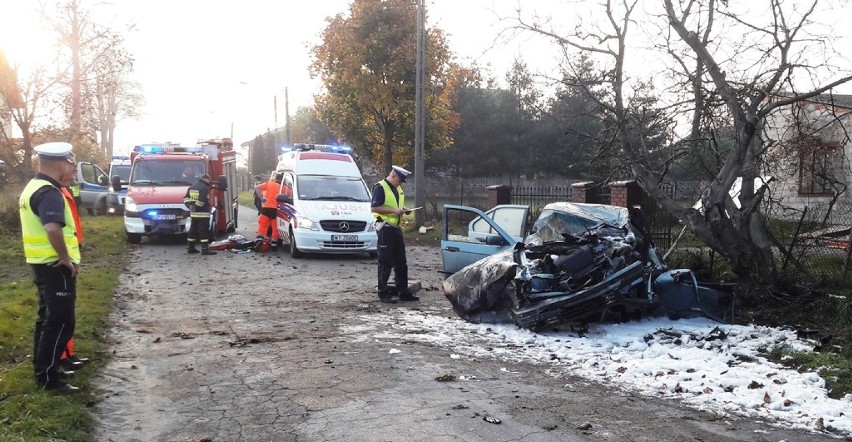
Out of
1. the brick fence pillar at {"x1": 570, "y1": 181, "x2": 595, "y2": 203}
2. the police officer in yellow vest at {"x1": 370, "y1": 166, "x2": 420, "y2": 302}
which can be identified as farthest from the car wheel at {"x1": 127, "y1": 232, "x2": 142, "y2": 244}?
the brick fence pillar at {"x1": 570, "y1": 181, "x2": 595, "y2": 203}

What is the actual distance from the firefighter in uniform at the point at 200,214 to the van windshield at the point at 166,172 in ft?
6.88

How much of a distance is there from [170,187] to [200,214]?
7.41 feet

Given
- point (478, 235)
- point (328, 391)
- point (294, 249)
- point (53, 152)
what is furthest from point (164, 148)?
point (328, 391)

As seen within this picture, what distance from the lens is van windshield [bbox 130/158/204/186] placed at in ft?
54.0

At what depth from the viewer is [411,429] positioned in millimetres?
4418

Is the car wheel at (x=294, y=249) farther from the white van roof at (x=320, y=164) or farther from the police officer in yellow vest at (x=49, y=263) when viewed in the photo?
the police officer in yellow vest at (x=49, y=263)

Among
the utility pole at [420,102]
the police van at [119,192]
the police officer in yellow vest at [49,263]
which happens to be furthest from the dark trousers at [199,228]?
the police officer in yellow vest at [49,263]

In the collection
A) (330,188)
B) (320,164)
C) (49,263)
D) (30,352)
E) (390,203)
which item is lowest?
(30,352)

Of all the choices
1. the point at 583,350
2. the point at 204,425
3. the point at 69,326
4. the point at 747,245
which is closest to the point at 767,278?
the point at 747,245

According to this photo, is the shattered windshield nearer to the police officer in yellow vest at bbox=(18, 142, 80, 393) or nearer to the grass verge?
the grass verge

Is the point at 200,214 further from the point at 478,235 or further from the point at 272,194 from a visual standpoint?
the point at 478,235

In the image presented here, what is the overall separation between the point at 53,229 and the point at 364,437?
265 cm

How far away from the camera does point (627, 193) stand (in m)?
15.0

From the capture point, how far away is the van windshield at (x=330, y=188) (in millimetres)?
14258
